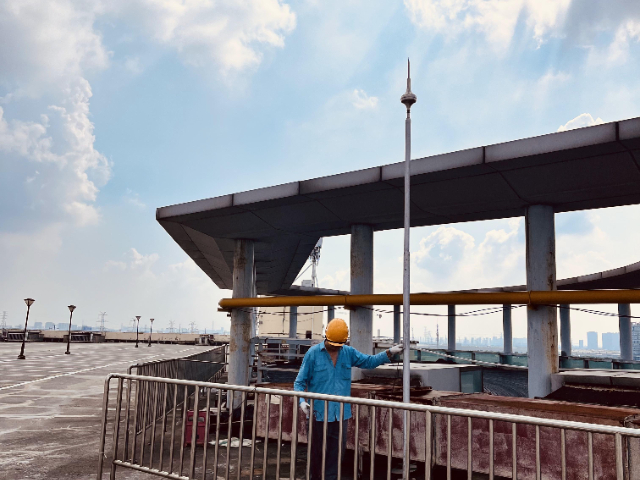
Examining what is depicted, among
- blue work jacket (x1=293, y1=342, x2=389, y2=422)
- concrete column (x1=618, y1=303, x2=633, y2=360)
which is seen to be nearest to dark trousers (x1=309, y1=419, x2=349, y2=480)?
blue work jacket (x1=293, y1=342, x2=389, y2=422)

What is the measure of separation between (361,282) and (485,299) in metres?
3.50

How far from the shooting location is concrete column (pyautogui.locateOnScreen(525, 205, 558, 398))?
10.9 meters

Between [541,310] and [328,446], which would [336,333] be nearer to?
[328,446]

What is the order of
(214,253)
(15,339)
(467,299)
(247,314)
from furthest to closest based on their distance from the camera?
1. (15,339)
2. (214,253)
3. (247,314)
4. (467,299)

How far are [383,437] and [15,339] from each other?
68155 millimetres

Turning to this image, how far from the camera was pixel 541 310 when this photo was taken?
10852mm

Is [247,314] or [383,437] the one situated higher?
[247,314]

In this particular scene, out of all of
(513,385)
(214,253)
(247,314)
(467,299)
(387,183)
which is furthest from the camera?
(513,385)

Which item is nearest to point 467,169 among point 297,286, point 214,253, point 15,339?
point 214,253

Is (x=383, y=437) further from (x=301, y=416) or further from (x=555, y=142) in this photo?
(x=555, y=142)

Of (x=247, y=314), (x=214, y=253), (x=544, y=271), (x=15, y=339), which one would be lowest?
(x=15, y=339)

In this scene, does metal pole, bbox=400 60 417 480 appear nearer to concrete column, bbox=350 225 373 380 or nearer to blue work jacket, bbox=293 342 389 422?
blue work jacket, bbox=293 342 389 422

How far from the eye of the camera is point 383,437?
7.99 meters

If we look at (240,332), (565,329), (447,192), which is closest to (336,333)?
(447,192)
